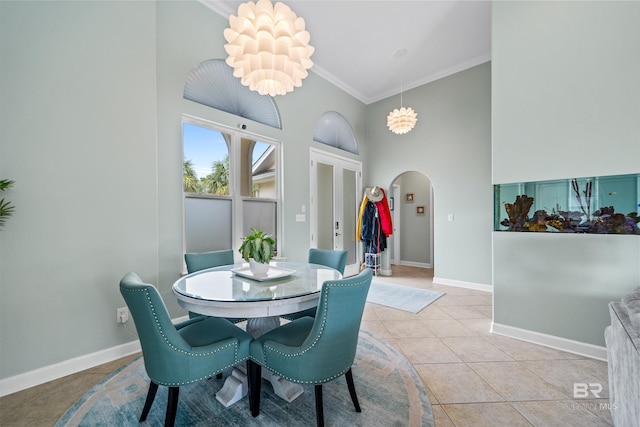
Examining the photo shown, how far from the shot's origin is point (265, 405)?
1.57m

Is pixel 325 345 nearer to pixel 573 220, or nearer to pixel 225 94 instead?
pixel 573 220

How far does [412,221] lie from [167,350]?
5.94m

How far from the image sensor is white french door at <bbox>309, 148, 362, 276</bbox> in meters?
4.32

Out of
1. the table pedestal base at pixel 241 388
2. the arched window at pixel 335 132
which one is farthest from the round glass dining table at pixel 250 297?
the arched window at pixel 335 132

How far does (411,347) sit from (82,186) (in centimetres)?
306

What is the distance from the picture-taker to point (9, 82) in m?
1.72

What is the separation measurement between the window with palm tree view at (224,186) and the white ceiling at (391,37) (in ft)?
4.97

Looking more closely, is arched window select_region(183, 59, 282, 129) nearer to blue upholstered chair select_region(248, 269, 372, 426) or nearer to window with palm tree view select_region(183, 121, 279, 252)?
window with palm tree view select_region(183, 121, 279, 252)

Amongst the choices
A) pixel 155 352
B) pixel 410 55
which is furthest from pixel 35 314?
pixel 410 55

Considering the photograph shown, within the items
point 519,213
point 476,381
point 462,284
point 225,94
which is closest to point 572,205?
point 519,213

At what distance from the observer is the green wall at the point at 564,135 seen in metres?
2.00

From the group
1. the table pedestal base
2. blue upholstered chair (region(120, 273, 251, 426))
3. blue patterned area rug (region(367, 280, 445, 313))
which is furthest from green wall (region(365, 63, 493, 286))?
blue upholstered chair (region(120, 273, 251, 426))

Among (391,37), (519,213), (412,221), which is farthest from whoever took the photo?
(412,221)

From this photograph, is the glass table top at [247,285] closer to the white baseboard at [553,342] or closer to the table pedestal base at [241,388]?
the table pedestal base at [241,388]
